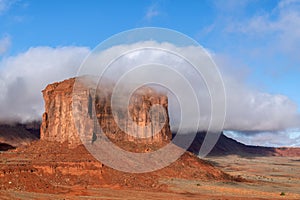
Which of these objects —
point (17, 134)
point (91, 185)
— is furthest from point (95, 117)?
point (17, 134)

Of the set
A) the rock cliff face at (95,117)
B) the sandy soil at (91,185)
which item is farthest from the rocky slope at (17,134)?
the sandy soil at (91,185)

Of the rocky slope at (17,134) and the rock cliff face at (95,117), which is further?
the rocky slope at (17,134)

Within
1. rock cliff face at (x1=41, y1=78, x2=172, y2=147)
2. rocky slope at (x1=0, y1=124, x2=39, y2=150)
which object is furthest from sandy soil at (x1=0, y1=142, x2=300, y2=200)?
rocky slope at (x1=0, y1=124, x2=39, y2=150)

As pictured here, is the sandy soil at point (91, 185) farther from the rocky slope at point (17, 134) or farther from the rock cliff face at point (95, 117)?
the rocky slope at point (17, 134)

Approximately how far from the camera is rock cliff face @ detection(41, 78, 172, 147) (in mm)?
72562

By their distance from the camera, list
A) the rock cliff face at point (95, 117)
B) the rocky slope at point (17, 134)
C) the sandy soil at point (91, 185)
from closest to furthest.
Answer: the sandy soil at point (91, 185), the rock cliff face at point (95, 117), the rocky slope at point (17, 134)

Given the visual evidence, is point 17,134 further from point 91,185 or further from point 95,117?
point 91,185

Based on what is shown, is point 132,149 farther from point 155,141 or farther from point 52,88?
point 52,88

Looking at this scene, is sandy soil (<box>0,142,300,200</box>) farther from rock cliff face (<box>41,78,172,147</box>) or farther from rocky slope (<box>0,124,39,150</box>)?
rocky slope (<box>0,124,39,150</box>)

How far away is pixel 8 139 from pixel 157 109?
2672 inches

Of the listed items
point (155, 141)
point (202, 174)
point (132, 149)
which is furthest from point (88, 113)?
point (202, 174)

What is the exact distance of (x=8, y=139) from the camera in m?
134

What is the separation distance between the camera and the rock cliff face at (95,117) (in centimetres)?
7256

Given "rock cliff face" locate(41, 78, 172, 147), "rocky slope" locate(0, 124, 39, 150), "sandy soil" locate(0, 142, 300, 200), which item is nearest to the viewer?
"sandy soil" locate(0, 142, 300, 200)
